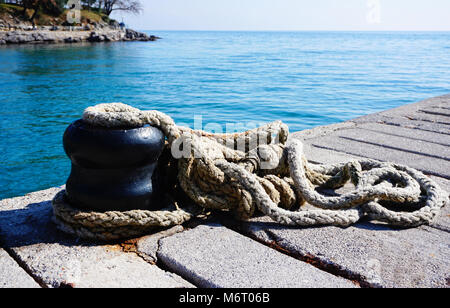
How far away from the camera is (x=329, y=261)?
1.89 metres

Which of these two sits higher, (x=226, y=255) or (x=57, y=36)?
(x=57, y=36)

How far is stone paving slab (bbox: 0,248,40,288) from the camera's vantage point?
1.66 m

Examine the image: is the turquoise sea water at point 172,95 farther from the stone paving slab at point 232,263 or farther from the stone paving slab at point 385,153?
the stone paving slab at point 232,263

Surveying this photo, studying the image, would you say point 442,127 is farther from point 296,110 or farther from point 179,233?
point 296,110

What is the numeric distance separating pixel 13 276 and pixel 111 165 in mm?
639

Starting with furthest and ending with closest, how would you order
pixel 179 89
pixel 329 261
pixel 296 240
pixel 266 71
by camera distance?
pixel 266 71, pixel 179 89, pixel 296 240, pixel 329 261

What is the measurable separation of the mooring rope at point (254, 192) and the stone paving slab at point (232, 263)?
0.19 m

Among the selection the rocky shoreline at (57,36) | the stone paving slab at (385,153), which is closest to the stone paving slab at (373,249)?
the stone paving slab at (385,153)

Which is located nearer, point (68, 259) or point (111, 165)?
point (68, 259)

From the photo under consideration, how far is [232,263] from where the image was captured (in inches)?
73.0

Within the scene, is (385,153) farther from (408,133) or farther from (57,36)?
(57,36)

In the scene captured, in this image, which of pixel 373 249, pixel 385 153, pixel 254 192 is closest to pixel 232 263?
pixel 254 192

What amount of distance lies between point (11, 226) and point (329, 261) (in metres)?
1.60

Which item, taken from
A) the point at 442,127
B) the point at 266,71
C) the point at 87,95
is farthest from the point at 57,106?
the point at 266,71
